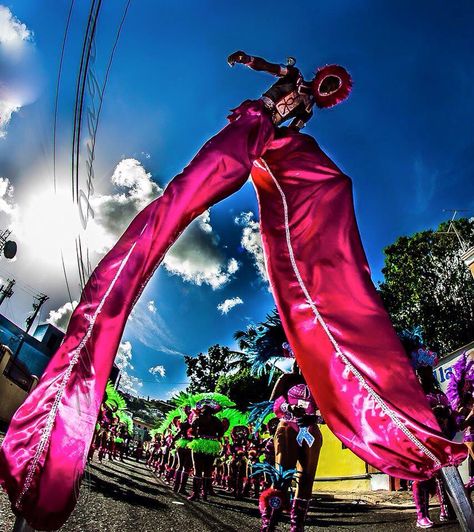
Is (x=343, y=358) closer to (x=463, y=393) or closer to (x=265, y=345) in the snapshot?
(x=265, y=345)

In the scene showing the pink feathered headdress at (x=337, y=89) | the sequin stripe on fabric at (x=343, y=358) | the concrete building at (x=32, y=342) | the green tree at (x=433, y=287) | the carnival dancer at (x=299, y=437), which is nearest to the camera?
the sequin stripe on fabric at (x=343, y=358)

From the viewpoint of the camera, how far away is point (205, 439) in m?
7.93

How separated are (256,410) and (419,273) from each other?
18168 millimetres

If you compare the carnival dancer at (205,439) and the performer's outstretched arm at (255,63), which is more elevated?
the performer's outstretched arm at (255,63)

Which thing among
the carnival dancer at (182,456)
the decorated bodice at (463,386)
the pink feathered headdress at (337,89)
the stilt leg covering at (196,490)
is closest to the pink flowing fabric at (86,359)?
the pink feathered headdress at (337,89)

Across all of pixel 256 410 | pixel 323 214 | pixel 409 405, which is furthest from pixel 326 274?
pixel 256 410

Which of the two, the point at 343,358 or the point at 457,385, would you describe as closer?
the point at 343,358

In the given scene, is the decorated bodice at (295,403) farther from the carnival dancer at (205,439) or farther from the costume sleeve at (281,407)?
the carnival dancer at (205,439)

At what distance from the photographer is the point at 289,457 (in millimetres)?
3094

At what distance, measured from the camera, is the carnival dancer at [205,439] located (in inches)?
296

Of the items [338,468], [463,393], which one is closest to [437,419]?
[463,393]

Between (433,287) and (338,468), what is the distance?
1050 cm

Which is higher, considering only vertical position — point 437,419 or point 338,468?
point 338,468

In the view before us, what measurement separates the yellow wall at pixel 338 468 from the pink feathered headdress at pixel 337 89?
11.7 m
